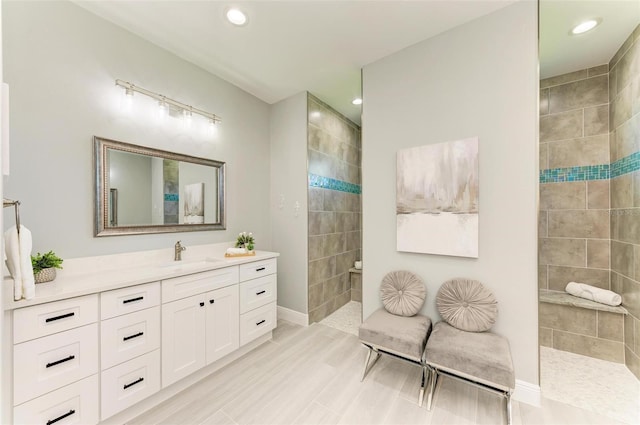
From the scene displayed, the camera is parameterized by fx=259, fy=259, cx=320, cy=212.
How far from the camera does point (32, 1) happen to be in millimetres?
1697

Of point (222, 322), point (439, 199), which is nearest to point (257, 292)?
point (222, 322)

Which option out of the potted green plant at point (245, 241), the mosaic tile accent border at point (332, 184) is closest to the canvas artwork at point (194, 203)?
the potted green plant at point (245, 241)

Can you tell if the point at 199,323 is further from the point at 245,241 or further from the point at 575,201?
the point at 575,201

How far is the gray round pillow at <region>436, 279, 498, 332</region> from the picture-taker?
189 centimetres

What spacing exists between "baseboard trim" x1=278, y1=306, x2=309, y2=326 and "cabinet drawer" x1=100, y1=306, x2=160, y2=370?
1.64m

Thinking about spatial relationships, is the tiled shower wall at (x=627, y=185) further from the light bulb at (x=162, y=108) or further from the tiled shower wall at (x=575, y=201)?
the light bulb at (x=162, y=108)

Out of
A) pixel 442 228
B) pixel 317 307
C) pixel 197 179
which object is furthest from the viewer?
pixel 317 307

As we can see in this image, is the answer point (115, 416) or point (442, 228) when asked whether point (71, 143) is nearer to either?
point (115, 416)

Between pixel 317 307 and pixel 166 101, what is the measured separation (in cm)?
273

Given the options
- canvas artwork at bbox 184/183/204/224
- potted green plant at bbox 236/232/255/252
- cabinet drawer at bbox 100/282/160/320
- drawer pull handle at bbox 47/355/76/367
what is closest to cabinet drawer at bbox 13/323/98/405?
drawer pull handle at bbox 47/355/76/367

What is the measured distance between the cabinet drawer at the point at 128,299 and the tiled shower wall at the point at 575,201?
3273mm

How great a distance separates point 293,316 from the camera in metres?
3.21

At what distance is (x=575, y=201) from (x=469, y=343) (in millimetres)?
2117

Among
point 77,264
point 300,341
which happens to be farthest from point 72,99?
point 300,341
